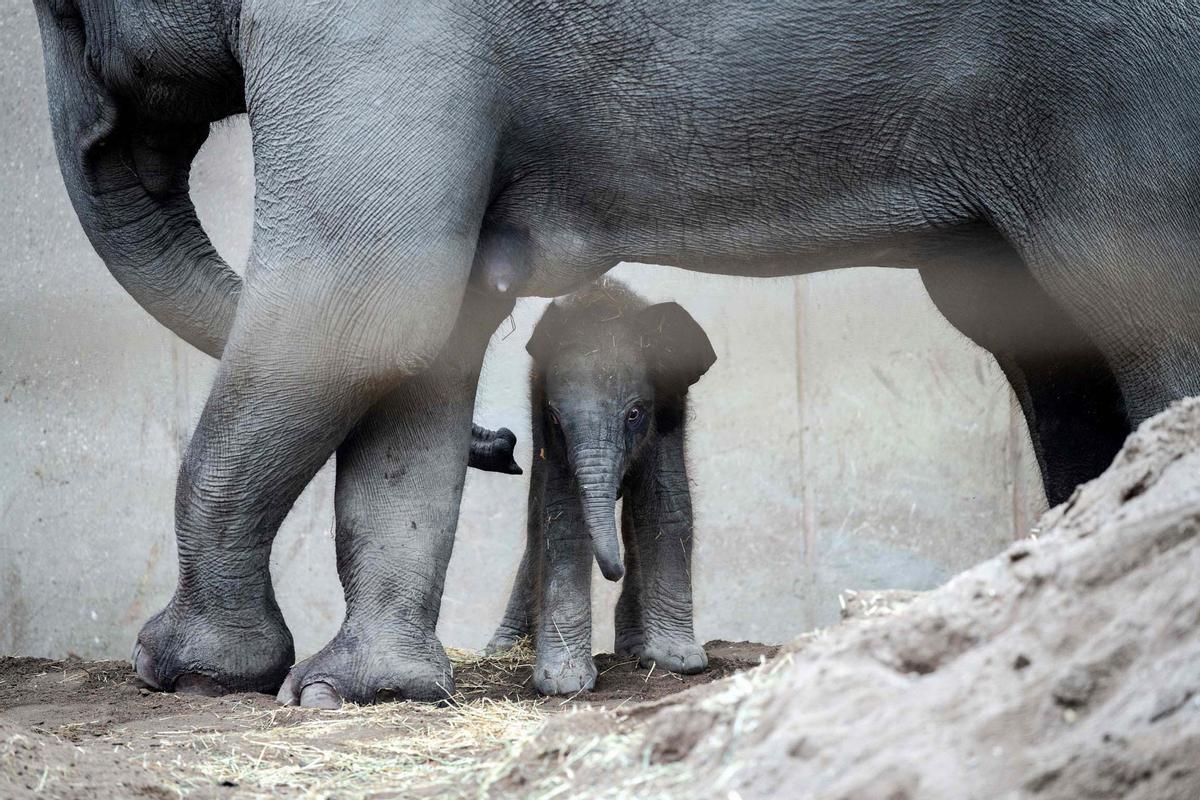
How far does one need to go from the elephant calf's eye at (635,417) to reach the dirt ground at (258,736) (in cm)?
71

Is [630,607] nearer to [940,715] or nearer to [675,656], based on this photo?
[675,656]

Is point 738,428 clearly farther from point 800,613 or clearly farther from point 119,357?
point 119,357

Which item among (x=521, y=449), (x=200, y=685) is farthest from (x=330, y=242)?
(x=521, y=449)

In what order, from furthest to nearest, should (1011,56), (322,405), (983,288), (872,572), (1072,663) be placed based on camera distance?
(872,572) → (983,288) → (322,405) → (1011,56) → (1072,663)

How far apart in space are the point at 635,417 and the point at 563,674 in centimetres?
76

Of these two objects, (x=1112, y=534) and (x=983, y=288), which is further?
(x=983, y=288)

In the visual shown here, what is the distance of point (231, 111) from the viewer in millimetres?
4125

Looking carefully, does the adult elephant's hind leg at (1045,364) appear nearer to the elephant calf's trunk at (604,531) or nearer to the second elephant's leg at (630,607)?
the elephant calf's trunk at (604,531)

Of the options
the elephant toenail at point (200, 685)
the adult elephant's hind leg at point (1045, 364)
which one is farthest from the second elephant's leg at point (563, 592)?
the adult elephant's hind leg at point (1045, 364)

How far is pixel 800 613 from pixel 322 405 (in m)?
3.48

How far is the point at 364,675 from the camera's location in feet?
12.1

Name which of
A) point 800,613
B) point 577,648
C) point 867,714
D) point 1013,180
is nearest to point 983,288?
point 1013,180

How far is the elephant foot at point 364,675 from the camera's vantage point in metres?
3.64

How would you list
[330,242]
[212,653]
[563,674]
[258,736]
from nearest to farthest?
[258,736] → [330,242] → [212,653] → [563,674]
